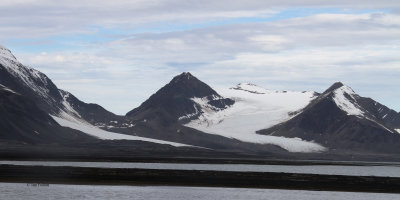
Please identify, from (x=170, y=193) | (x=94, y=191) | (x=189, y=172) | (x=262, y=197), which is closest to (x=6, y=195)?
(x=94, y=191)

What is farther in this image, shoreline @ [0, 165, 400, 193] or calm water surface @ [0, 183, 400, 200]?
shoreline @ [0, 165, 400, 193]

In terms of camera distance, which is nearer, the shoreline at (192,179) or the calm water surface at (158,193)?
the calm water surface at (158,193)

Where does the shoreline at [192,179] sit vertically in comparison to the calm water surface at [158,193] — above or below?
above

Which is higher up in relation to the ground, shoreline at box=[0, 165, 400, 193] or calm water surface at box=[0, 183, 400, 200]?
shoreline at box=[0, 165, 400, 193]

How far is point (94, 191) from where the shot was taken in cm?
9969

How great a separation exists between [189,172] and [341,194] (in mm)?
41007

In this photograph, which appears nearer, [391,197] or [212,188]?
[391,197]

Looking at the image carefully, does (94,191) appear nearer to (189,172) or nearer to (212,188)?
(212,188)

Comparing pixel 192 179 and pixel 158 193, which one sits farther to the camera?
pixel 192 179

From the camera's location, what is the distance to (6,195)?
91188 mm

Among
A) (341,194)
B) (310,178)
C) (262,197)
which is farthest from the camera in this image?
(310,178)

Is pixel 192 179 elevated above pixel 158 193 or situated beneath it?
elevated above

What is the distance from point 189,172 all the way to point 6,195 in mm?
53027

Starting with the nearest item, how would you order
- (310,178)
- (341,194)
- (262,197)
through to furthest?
(262,197) < (341,194) < (310,178)
